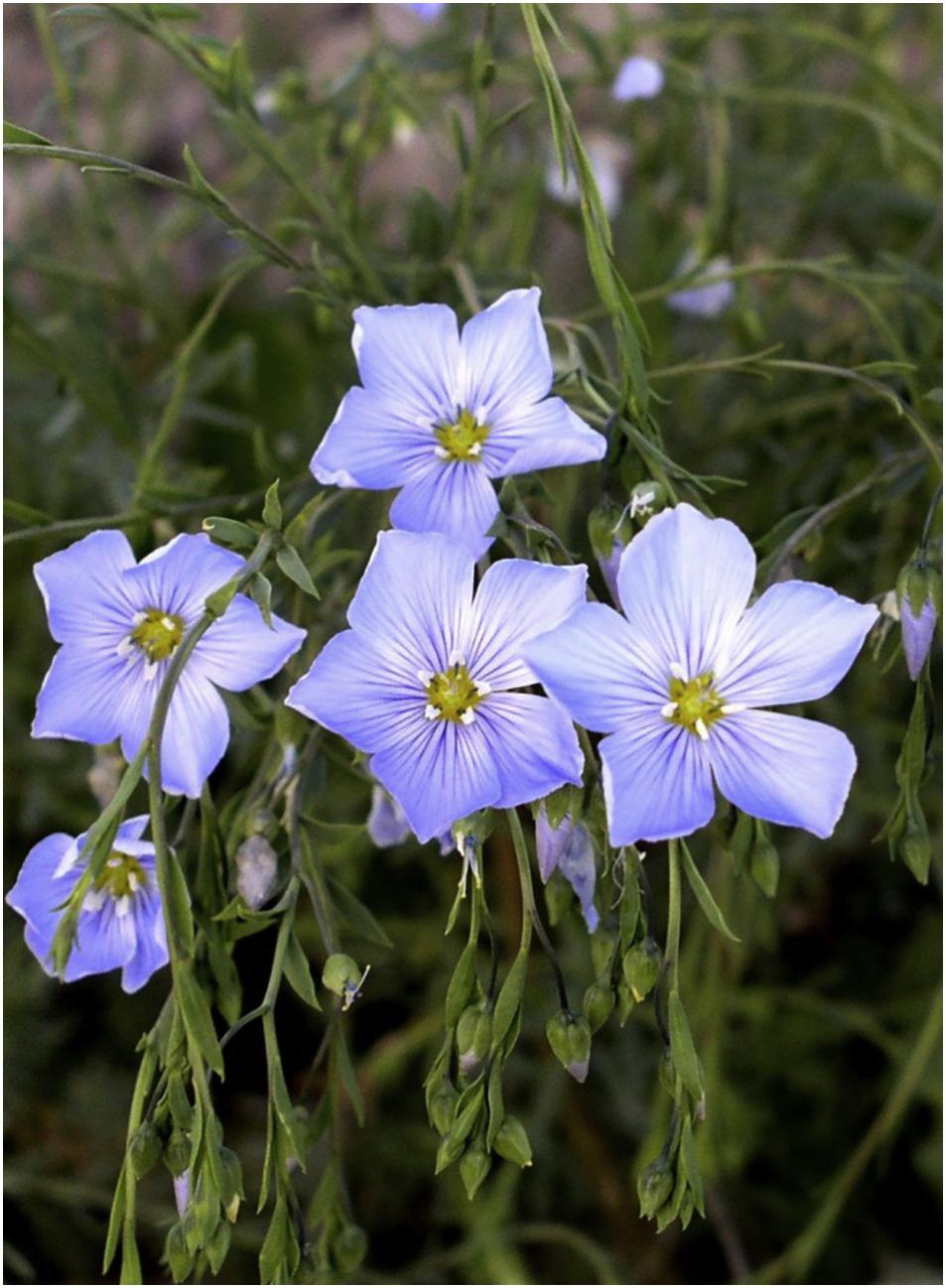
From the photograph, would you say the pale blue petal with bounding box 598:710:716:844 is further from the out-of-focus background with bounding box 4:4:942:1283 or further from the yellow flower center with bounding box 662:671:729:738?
the out-of-focus background with bounding box 4:4:942:1283

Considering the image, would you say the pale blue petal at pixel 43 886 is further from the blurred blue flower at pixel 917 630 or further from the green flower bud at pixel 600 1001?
the blurred blue flower at pixel 917 630

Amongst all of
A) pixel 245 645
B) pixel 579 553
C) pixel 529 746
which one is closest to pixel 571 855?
pixel 529 746

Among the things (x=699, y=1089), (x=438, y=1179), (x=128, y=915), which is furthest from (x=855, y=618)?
(x=438, y=1179)

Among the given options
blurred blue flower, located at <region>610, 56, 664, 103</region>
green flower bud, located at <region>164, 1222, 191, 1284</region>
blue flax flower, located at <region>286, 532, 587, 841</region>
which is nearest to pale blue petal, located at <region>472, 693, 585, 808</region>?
blue flax flower, located at <region>286, 532, 587, 841</region>

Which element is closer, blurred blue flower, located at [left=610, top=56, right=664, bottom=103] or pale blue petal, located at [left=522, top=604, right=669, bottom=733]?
pale blue petal, located at [left=522, top=604, right=669, bottom=733]

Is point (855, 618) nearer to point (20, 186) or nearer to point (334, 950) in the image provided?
point (334, 950)

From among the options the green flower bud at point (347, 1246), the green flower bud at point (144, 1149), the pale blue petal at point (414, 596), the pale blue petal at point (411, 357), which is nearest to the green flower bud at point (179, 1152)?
the green flower bud at point (144, 1149)
